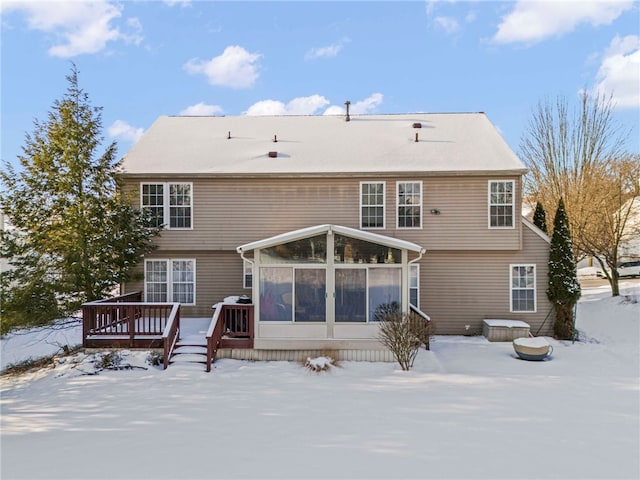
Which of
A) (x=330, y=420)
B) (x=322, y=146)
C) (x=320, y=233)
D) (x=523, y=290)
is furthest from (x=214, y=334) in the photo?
(x=523, y=290)

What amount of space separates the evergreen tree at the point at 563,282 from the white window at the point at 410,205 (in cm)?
469

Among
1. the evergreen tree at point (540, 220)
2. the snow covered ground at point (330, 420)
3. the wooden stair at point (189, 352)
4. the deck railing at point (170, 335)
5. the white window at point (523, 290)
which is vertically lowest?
the snow covered ground at point (330, 420)

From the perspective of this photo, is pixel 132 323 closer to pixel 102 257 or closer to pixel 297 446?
pixel 102 257

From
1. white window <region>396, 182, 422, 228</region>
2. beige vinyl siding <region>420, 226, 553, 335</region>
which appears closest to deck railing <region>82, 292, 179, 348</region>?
white window <region>396, 182, 422, 228</region>

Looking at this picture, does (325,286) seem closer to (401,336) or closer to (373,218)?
(401,336)

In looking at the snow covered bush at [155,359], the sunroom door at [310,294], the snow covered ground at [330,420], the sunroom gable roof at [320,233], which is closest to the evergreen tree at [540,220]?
the snow covered ground at [330,420]

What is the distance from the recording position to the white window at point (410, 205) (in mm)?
13047

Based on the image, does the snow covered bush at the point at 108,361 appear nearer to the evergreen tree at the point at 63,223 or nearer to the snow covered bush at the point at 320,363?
the evergreen tree at the point at 63,223

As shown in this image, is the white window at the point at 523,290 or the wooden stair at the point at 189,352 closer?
the wooden stair at the point at 189,352

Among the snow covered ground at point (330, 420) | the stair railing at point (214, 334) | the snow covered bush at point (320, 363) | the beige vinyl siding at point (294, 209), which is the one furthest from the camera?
the beige vinyl siding at point (294, 209)

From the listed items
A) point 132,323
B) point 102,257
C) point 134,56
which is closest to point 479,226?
point 132,323

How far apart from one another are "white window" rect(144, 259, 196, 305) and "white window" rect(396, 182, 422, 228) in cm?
735

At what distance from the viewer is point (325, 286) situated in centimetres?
1044

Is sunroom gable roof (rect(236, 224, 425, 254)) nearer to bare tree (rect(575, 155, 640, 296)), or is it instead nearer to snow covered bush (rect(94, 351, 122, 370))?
snow covered bush (rect(94, 351, 122, 370))
